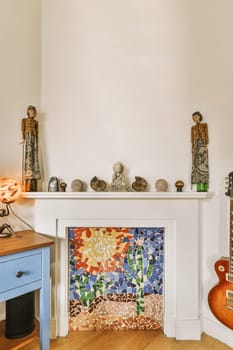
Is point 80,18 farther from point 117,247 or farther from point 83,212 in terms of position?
point 117,247

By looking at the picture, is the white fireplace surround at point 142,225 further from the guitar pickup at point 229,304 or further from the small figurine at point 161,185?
the guitar pickup at point 229,304

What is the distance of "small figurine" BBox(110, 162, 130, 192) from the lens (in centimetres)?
178

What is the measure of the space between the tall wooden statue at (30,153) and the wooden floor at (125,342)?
3.64 feet

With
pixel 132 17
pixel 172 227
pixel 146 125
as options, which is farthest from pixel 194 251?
pixel 132 17

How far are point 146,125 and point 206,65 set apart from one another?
25.6 inches

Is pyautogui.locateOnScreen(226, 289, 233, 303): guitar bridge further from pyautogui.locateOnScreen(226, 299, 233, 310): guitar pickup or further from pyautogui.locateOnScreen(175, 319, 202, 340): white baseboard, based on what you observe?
pyautogui.locateOnScreen(175, 319, 202, 340): white baseboard

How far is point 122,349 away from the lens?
1.62 metres

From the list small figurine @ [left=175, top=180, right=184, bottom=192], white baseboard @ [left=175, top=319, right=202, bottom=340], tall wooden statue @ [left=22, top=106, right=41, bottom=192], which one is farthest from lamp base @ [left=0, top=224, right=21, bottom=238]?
white baseboard @ [left=175, top=319, right=202, bottom=340]

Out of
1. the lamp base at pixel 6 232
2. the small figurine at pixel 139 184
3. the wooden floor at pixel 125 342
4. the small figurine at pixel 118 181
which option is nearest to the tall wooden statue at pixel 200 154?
the small figurine at pixel 139 184

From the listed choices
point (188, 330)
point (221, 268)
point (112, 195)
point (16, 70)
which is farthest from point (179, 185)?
point (16, 70)

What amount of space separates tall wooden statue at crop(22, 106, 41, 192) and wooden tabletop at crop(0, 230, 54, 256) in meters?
0.35

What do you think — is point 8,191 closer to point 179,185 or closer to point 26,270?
point 26,270

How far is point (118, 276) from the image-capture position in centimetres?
188

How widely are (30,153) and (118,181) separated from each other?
0.68m
